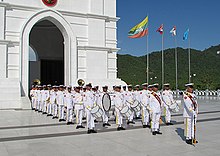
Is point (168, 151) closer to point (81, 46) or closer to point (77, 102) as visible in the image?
point (77, 102)

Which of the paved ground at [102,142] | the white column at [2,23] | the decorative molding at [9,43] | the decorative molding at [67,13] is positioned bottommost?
the paved ground at [102,142]

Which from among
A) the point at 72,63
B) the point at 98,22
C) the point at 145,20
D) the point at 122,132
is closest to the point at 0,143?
the point at 122,132

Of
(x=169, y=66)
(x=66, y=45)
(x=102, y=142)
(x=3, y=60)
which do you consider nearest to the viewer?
(x=102, y=142)

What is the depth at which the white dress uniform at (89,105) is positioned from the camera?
894cm

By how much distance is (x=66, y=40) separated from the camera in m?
20.4

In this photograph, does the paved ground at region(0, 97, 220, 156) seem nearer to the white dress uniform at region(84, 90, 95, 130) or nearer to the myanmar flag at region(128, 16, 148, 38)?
the white dress uniform at region(84, 90, 95, 130)

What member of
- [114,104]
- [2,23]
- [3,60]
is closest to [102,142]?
[114,104]

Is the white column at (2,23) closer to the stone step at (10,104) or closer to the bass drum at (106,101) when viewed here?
the stone step at (10,104)

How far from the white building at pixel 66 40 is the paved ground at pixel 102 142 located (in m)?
8.41

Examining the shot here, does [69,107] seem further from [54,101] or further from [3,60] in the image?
[3,60]

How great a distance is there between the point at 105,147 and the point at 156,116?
2.67m

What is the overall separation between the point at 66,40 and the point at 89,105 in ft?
40.3

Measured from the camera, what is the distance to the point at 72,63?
65.8ft

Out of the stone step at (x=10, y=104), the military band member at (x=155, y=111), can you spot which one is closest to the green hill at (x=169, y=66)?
the stone step at (x=10, y=104)
